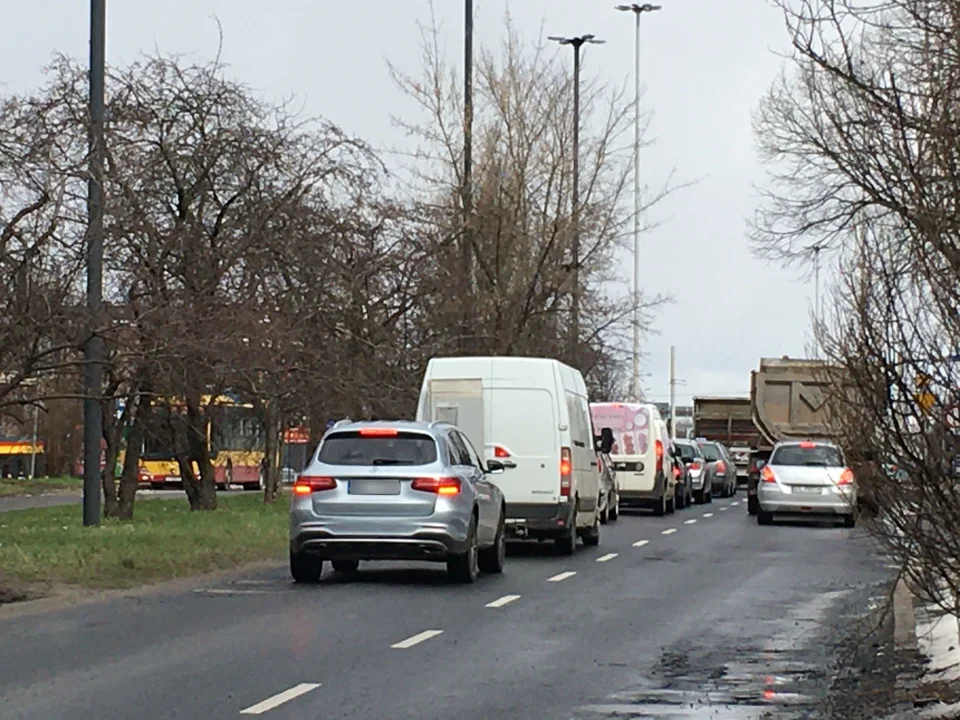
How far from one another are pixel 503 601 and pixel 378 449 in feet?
8.61

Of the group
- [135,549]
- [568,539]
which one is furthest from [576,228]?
[135,549]

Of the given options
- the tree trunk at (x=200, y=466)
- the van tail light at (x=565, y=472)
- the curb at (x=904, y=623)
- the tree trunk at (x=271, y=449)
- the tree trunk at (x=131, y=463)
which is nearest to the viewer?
the curb at (x=904, y=623)

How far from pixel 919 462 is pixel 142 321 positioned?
13.4 meters

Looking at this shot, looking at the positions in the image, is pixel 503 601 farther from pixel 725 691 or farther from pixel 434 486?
pixel 725 691

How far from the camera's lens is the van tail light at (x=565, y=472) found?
23578 millimetres

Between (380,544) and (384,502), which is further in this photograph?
(384,502)

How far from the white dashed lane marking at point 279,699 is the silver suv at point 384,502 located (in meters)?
7.29

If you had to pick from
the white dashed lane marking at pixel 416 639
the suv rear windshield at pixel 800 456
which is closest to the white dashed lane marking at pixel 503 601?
the white dashed lane marking at pixel 416 639

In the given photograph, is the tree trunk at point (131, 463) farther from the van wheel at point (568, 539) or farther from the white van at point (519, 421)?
the van wheel at point (568, 539)

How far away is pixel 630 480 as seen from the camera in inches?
1511

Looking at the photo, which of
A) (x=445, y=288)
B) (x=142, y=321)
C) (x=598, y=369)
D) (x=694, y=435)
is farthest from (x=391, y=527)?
(x=694, y=435)

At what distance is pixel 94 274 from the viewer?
22.5m

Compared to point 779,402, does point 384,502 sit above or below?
below

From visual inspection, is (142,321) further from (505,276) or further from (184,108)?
(505,276)
